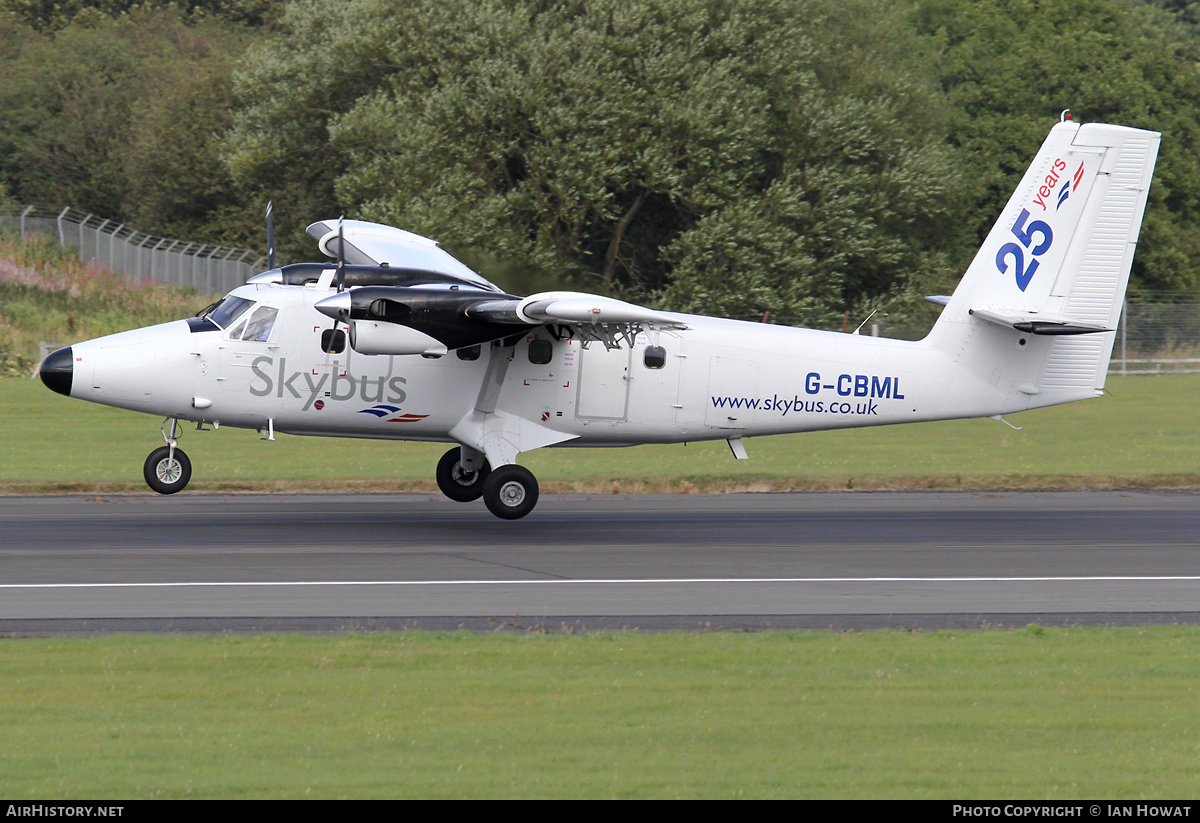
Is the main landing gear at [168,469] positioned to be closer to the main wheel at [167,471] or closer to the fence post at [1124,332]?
the main wheel at [167,471]

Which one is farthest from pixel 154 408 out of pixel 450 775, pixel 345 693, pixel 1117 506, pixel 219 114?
pixel 219 114

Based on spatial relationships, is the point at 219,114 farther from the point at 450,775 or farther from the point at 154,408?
the point at 450,775

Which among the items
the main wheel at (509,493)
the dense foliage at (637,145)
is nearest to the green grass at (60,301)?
the dense foliage at (637,145)

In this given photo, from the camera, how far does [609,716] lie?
27.9ft

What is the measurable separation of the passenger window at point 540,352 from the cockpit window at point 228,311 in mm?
3758

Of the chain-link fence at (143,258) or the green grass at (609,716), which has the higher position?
the chain-link fence at (143,258)

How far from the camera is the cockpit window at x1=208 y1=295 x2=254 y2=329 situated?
57.5 feet

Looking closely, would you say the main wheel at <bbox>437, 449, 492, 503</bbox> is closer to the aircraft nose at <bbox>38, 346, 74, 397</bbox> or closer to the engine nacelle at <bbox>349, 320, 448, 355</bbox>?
the engine nacelle at <bbox>349, 320, 448, 355</bbox>

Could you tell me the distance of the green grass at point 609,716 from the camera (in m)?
7.22

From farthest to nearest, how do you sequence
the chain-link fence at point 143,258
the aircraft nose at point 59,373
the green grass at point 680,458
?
the chain-link fence at point 143,258 → the green grass at point 680,458 → the aircraft nose at point 59,373

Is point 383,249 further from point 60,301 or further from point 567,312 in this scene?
point 60,301

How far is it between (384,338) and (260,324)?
90.2 inches

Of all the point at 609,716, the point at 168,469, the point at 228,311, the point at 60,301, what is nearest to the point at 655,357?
the point at 228,311

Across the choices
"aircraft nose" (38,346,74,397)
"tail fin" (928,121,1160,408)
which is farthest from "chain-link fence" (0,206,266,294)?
"tail fin" (928,121,1160,408)
